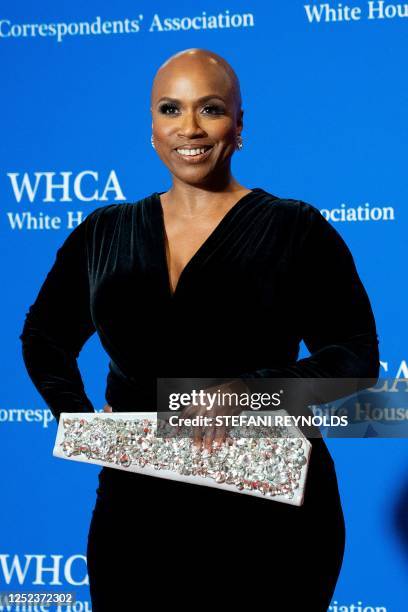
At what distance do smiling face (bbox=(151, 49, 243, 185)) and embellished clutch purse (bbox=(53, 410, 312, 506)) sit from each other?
0.36 m

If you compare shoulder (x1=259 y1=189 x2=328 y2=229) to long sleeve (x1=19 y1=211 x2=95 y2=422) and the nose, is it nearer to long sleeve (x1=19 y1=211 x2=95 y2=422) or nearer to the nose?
the nose

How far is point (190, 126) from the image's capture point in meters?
1.27

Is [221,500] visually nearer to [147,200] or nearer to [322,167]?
[147,200]

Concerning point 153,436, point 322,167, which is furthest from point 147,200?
point 322,167

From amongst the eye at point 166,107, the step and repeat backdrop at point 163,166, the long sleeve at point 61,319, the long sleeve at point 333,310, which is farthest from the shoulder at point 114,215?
the step and repeat backdrop at point 163,166

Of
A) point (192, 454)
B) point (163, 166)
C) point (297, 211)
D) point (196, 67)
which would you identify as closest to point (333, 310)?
point (297, 211)

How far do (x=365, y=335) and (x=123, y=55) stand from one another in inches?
55.3

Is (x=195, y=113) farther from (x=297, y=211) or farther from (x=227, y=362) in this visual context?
(x=227, y=362)

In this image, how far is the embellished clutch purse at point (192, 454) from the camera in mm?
1156

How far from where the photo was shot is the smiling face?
4.17ft

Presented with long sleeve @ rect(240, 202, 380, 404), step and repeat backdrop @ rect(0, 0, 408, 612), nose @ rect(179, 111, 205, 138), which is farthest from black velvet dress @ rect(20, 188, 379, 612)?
step and repeat backdrop @ rect(0, 0, 408, 612)

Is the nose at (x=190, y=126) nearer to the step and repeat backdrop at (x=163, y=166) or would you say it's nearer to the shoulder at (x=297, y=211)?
the shoulder at (x=297, y=211)

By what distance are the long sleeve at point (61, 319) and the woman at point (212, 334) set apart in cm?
6

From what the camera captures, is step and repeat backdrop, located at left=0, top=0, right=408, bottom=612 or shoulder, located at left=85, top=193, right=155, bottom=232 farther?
step and repeat backdrop, located at left=0, top=0, right=408, bottom=612
